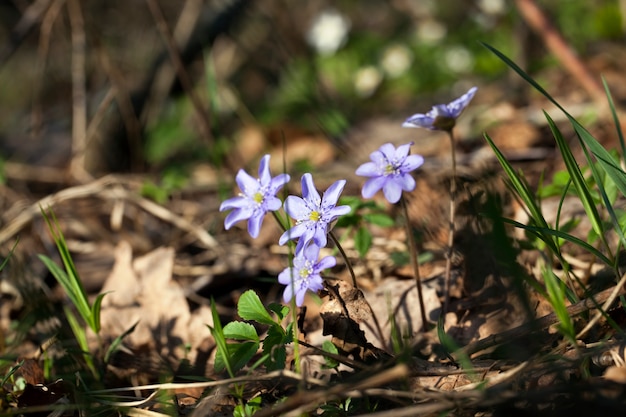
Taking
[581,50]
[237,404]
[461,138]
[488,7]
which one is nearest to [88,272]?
[237,404]

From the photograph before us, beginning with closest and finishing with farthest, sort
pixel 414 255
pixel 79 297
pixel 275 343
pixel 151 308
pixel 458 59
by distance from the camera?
pixel 275 343
pixel 414 255
pixel 79 297
pixel 151 308
pixel 458 59

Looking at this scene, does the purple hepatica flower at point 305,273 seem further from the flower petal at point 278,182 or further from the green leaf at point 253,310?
the flower petal at point 278,182

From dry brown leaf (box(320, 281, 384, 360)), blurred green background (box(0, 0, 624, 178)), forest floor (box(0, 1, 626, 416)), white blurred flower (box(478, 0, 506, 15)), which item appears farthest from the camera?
white blurred flower (box(478, 0, 506, 15))

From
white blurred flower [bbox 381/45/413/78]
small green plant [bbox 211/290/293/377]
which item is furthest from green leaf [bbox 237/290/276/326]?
white blurred flower [bbox 381/45/413/78]

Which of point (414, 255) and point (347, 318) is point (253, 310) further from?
point (414, 255)

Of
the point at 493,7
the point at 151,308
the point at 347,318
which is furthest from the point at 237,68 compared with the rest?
the point at 347,318

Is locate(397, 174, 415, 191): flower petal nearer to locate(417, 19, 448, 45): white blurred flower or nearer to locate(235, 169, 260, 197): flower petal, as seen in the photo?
locate(235, 169, 260, 197): flower petal

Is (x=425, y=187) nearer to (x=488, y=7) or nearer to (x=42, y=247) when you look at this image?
(x=42, y=247)
